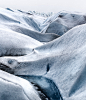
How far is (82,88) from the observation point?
80 cm

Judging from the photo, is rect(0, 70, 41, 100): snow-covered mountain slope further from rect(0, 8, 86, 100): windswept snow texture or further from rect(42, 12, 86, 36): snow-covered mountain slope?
rect(42, 12, 86, 36): snow-covered mountain slope

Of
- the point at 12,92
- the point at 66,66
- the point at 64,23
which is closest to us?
the point at 12,92

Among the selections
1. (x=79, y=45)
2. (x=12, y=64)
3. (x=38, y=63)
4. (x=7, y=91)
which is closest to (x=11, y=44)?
(x=12, y=64)

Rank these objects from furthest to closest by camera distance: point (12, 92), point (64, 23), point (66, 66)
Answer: point (64, 23) < point (66, 66) < point (12, 92)

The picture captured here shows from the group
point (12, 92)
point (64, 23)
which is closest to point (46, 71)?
point (12, 92)

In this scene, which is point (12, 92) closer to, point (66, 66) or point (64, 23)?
point (66, 66)

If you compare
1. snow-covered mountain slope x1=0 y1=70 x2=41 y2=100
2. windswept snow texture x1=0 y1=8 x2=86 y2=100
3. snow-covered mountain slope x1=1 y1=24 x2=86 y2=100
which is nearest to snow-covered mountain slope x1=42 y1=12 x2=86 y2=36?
windswept snow texture x1=0 y1=8 x2=86 y2=100

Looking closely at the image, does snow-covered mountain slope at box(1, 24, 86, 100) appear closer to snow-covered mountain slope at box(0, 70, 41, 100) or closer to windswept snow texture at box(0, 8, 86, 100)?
windswept snow texture at box(0, 8, 86, 100)

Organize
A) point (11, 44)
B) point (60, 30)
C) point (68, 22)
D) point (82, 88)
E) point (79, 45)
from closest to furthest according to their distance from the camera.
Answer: point (82, 88) → point (79, 45) → point (11, 44) → point (60, 30) → point (68, 22)

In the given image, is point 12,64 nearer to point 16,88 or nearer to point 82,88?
point 16,88

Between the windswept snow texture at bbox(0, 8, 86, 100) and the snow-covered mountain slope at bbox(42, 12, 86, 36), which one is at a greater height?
the windswept snow texture at bbox(0, 8, 86, 100)

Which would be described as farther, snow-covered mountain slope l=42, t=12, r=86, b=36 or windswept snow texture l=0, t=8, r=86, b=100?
snow-covered mountain slope l=42, t=12, r=86, b=36

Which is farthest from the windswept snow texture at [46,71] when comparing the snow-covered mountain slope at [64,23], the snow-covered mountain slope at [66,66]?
the snow-covered mountain slope at [64,23]

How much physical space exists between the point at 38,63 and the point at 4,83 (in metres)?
0.41
